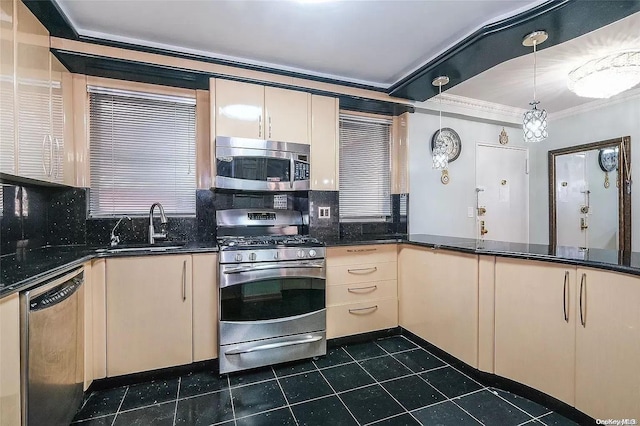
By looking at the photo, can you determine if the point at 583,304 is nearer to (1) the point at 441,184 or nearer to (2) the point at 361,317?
(2) the point at 361,317

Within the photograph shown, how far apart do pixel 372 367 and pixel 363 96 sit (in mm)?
2389

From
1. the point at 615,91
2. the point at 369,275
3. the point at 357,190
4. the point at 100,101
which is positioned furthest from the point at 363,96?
the point at 100,101

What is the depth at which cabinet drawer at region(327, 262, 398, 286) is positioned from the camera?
98.9 inches

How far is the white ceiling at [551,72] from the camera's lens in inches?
82.8

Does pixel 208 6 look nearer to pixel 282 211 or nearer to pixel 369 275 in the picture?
pixel 282 211

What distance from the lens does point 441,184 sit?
352 centimetres

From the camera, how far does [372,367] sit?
2.22 metres

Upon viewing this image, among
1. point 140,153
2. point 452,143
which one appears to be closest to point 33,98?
point 140,153

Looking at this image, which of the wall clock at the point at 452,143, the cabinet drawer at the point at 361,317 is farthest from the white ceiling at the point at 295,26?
the cabinet drawer at the point at 361,317

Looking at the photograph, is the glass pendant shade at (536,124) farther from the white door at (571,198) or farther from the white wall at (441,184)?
the white door at (571,198)

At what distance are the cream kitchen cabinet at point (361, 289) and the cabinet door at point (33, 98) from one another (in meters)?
1.99

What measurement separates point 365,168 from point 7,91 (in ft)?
8.92

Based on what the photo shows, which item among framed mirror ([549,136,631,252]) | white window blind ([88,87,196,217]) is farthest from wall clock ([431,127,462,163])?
white window blind ([88,87,196,217])

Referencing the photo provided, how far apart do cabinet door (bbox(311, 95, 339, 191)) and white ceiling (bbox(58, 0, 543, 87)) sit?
0.38 meters
